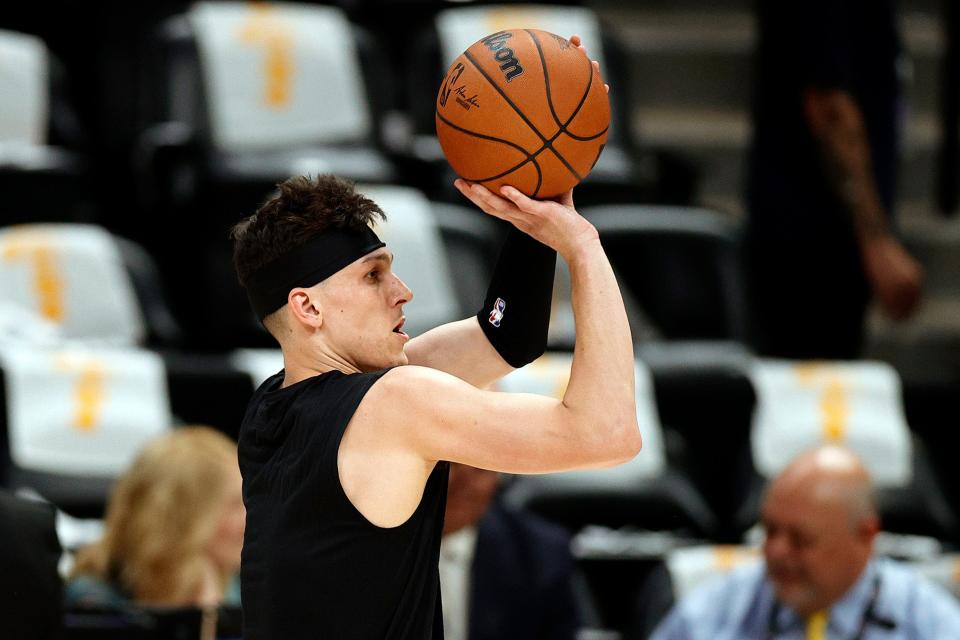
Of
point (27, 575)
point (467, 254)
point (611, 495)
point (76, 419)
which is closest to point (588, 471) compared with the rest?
point (611, 495)


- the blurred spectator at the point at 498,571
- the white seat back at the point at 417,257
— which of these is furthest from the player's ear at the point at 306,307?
the white seat back at the point at 417,257

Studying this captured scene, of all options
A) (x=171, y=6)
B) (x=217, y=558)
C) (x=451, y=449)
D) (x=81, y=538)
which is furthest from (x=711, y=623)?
(x=171, y=6)

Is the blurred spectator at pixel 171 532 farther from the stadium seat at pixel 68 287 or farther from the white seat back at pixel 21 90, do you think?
the white seat back at pixel 21 90

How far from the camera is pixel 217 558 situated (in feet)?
14.9

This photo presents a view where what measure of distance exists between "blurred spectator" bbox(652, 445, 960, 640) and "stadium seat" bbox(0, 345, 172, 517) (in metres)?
1.75

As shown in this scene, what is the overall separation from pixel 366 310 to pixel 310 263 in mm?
119

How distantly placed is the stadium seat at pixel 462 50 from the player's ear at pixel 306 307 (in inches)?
170

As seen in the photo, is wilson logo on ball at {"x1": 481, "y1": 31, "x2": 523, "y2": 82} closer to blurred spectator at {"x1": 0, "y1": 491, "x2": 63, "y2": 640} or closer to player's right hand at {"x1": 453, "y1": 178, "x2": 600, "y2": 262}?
player's right hand at {"x1": 453, "y1": 178, "x2": 600, "y2": 262}

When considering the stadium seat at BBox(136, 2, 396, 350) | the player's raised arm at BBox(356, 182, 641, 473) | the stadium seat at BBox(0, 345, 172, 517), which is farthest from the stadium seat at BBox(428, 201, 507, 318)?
the player's raised arm at BBox(356, 182, 641, 473)

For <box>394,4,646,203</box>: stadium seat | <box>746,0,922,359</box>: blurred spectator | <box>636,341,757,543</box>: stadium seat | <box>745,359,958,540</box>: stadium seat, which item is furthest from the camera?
<box>394,4,646,203</box>: stadium seat

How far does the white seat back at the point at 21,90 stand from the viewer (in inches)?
262

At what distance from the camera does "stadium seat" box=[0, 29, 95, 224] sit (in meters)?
6.34

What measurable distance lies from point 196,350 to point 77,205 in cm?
80

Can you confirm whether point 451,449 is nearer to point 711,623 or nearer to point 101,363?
point 711,623
